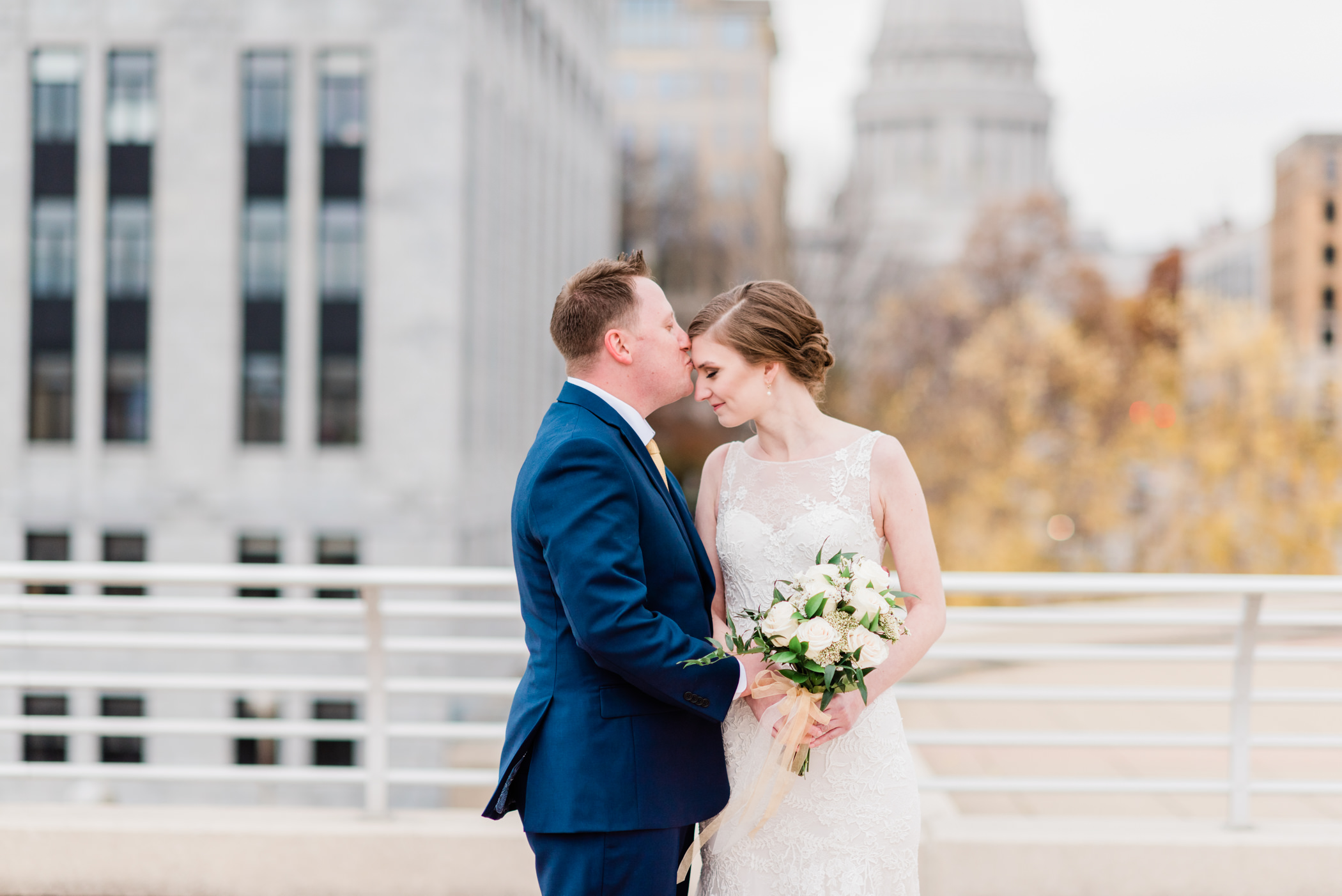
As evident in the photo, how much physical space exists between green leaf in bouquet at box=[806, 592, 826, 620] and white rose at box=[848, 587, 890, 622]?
0.07m

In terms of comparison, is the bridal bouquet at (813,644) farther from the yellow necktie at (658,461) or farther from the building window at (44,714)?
the building window at (44,714)

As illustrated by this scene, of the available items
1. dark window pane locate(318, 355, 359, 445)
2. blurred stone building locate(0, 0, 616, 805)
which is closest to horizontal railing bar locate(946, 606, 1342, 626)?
blurred stone building locate(0, 0, 616, 805)

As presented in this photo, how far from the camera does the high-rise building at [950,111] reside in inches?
3339

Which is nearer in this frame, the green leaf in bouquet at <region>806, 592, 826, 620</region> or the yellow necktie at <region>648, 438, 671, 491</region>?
the green leaf in bouquet at <region>806, 592, 826, 620</region>

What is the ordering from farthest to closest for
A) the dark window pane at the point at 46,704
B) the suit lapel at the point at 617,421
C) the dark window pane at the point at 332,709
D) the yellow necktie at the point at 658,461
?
the dark window pane at the point at 332,709 → the dark window pane at the point at 46,704 → the yellow necktie at the point at 658,461 → the suit lapel at the point at 617,421

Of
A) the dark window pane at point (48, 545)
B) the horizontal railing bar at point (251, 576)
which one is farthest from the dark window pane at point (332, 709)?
the horizontal railing bar at point (251, 576)

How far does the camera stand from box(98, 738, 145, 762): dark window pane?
78.0 feet

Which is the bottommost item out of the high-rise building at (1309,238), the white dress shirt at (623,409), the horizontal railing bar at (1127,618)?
the horizontal railing bar at (1127,618)

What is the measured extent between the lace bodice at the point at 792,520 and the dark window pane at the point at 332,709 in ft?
74.7

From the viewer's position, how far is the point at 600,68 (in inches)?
1598

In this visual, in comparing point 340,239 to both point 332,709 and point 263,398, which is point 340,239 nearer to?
point 263,398

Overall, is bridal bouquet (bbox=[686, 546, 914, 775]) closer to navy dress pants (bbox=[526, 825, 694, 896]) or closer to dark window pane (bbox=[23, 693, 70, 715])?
navy dress pants (bbox=[526, 825, 694, 896])

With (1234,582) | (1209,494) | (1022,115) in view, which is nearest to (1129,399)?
(1209,494)

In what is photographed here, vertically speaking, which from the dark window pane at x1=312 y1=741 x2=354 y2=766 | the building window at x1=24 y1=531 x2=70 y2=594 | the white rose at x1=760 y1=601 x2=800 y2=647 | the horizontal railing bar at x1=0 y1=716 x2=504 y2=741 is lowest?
the dark window pane at x1=312 y1=741 x2=354 y2=766
